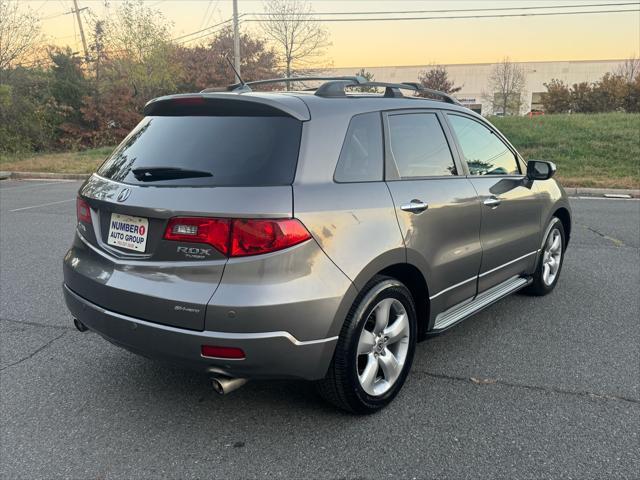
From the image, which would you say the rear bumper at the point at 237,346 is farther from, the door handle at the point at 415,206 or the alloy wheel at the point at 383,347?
the door handle at the point at 415,206

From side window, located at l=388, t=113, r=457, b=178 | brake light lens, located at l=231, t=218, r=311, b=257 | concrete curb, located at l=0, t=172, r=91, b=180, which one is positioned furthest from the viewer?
concrete curb, located at l=0, t=172, r=91, b=180

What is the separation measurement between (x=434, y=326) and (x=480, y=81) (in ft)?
285

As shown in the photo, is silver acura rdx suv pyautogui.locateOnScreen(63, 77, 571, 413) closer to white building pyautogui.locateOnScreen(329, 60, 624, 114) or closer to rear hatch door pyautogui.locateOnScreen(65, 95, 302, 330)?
rear hatch door pyautogui.locateOnScreen(65, 95, 302, 330)

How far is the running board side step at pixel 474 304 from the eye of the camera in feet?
10.8

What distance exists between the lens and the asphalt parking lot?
2443 mm

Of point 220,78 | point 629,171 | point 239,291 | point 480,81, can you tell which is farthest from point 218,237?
point 480,81

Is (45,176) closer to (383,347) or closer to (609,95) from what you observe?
(383,347)

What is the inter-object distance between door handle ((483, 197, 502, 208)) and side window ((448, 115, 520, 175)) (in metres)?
0.20

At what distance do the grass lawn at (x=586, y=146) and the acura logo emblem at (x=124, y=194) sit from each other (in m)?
11.7

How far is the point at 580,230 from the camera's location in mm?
7715

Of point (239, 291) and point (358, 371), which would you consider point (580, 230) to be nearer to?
point (358, 371)

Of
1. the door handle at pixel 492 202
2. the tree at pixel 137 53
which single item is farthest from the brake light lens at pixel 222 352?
the tree at pixel 137 53

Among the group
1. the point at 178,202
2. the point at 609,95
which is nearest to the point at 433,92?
the point at 178,202

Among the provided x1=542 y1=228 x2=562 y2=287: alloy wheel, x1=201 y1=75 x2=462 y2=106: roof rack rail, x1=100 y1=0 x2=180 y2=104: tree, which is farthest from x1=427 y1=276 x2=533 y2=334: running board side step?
x1=100 y1=0 x2=180 y2=104: tree
